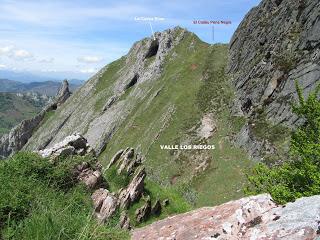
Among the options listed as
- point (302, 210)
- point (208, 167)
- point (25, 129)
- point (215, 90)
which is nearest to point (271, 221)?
point (302, 210)

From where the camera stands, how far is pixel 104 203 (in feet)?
57.4

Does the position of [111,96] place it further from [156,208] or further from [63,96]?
[156,208]

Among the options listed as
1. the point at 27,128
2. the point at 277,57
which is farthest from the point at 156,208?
the point at 27,128

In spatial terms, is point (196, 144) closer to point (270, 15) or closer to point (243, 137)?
point (243, 137)

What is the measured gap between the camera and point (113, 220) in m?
16.4

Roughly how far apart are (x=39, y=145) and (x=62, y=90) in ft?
152

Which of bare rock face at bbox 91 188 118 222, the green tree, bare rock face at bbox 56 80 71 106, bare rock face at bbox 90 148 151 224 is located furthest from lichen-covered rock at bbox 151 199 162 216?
bare rock face at bbox 56 80 71 106

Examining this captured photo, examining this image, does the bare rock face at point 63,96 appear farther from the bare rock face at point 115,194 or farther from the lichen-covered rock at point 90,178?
the lichen-covered rock at point 90,178

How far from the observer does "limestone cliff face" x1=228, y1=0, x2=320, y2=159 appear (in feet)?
224

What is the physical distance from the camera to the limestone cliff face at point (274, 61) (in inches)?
2686

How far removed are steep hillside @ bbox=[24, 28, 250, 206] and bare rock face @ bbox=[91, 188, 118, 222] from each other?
1727 inches

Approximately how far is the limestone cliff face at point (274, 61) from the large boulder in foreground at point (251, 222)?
55.0 meters

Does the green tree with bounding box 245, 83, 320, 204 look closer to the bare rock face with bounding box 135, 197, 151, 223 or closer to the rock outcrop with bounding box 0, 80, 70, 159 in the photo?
the bare rock face with bounding box 135, 197, 151, 223

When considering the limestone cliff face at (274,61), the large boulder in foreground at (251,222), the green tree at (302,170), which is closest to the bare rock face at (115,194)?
the large boulder in foreground at (251,222)
